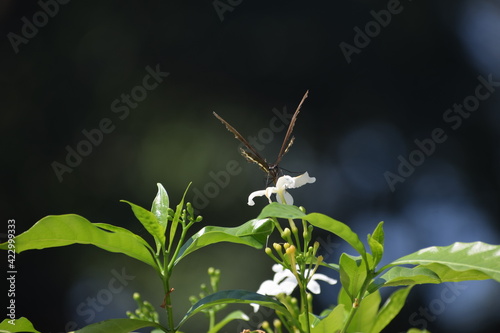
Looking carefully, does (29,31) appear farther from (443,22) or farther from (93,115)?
(443,22)

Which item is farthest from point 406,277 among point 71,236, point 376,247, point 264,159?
point 71,236

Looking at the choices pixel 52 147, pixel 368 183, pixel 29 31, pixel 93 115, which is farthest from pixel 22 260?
pixel 368 183

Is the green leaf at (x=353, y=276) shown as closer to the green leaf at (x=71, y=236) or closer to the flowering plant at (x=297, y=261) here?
the flowering plant at (x=297, y=261)

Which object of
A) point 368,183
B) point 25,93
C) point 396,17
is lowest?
point 368,183

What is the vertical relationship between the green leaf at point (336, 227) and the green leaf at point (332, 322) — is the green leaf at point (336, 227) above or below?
above

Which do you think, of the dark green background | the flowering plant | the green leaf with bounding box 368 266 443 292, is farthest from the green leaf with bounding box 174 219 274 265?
the dark green background

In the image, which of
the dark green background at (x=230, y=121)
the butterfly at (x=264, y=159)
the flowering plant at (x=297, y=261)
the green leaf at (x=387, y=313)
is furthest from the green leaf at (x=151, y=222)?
the dark green background at (x=230, y=121)
